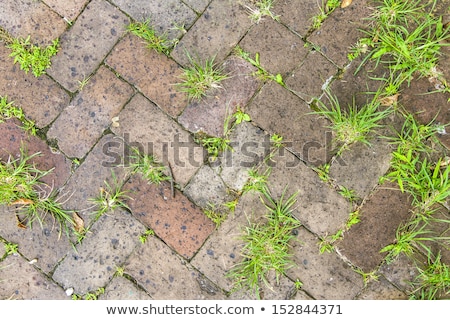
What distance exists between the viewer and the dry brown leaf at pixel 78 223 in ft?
7.88

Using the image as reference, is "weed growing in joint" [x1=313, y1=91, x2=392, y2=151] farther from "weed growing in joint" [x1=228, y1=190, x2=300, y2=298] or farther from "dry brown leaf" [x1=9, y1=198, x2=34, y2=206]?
"dry brown leaf" [x1=9, y1=198, x2=34, y2=206]

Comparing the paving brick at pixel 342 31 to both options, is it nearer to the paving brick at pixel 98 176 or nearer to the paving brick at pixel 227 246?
the paving brick at pixel 227 246

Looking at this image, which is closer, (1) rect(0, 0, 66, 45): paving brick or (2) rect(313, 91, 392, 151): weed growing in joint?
(2) rect(313, 91, 392, 151): weed growing in joint

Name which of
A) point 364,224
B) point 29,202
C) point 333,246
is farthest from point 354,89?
point 29,202

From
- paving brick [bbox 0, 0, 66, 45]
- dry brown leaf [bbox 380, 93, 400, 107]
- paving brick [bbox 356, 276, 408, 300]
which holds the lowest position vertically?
paving brick [bbox 0, 0, 66, 45]

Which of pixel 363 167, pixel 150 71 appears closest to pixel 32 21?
pixel 150 71

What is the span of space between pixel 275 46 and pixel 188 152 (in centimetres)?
87

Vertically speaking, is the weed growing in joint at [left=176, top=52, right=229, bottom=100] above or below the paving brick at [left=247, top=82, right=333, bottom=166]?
below

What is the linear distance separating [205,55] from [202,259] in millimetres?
1295

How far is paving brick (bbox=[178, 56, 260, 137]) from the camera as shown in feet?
7.89

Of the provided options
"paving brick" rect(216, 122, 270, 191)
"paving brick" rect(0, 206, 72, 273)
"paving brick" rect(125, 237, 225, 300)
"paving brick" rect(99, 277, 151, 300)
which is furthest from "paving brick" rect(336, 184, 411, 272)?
"paving brick" rect(0, 206, 72, 273)

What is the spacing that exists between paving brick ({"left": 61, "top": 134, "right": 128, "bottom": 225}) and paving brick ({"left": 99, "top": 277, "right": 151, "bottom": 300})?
1.57 feet

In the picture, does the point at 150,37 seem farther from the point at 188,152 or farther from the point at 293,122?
the point at 293,122
